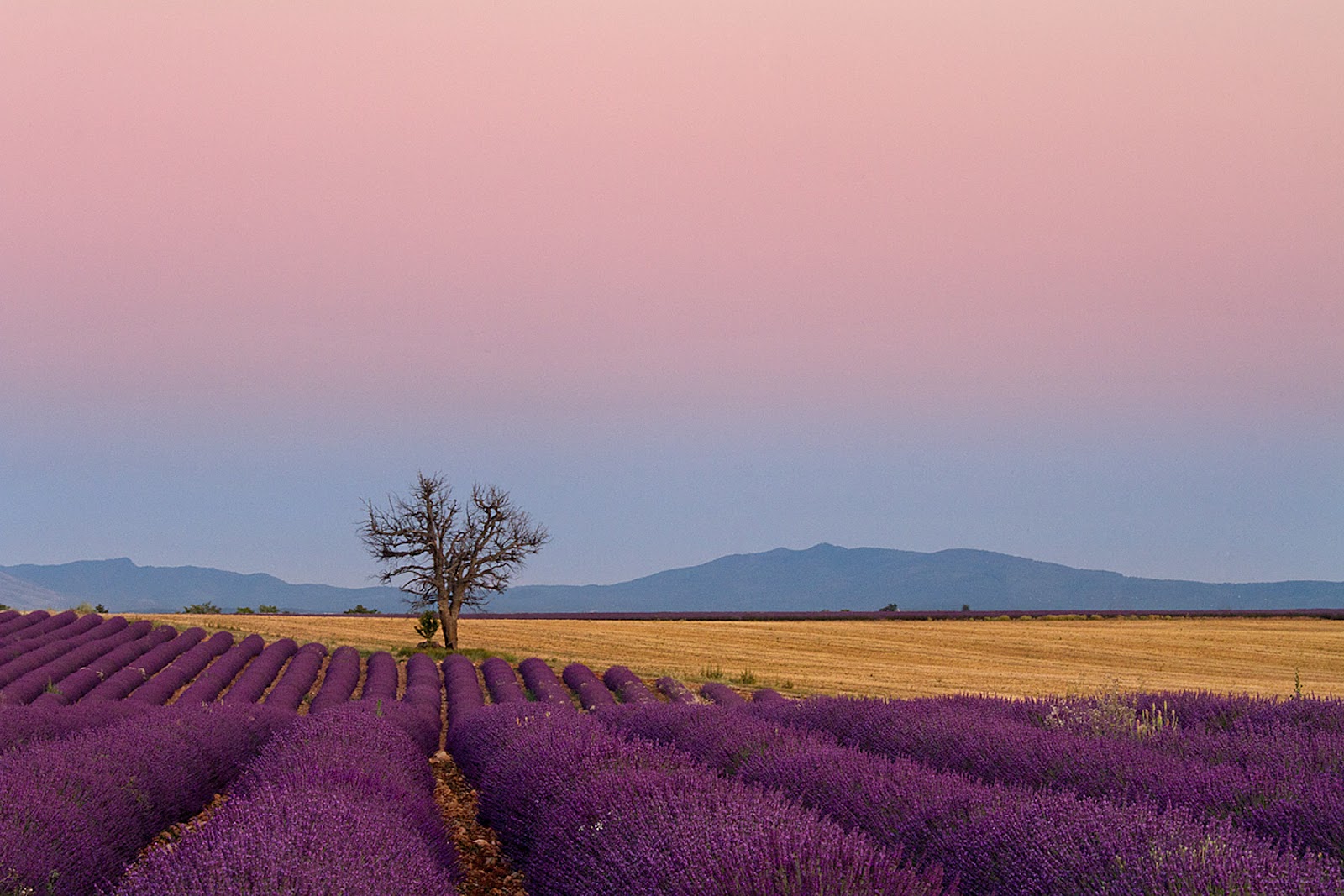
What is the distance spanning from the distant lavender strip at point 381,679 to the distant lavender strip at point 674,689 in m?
4.65

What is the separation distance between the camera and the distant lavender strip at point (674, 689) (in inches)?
734

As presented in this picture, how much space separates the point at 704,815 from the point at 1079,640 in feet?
106

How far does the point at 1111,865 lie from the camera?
158 inches

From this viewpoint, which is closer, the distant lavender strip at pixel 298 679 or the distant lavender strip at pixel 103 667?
the distant lavender strip at pixel 103 667

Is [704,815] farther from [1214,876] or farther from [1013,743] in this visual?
[1013,743]

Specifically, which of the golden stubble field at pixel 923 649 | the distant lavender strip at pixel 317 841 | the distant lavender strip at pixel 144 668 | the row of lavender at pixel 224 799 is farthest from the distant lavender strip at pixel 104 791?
the golden stubble field at pixel 923 649

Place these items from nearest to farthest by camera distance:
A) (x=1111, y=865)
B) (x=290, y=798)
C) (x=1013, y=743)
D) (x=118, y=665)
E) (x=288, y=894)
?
(x=288, y=894), (x=1111, y=865), (x=290, y=798), (x=1013, y=743), (x=118, y=665)

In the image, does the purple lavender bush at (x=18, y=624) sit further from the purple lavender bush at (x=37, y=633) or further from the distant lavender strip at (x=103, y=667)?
the distant lavender strip at (x=103, y=667)

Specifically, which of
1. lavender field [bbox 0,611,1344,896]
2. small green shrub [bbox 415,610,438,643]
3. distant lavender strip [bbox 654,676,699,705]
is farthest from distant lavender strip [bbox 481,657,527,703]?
small green shrub [bbox 415,610,438,643]

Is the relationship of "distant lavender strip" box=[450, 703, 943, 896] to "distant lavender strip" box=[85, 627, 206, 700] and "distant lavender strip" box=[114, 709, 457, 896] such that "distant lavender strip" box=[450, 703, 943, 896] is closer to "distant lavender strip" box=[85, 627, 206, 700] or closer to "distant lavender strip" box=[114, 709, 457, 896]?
"distant lavender strip" box=[114, 709, 457, 896]

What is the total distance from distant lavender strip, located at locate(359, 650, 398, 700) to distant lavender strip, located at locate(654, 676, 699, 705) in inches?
183

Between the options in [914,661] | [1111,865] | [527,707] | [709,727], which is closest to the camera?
Result: [1111,865]

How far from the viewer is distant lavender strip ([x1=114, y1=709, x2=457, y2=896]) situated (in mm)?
3922

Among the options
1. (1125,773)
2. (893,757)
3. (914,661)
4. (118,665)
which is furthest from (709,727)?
(914,661)
